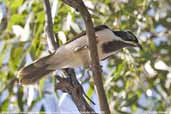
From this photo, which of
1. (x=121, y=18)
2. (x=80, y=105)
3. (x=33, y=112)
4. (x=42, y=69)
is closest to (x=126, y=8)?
(x=121, y=18)

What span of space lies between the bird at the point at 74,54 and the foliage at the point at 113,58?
0.84 feet

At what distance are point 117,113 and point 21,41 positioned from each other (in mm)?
451

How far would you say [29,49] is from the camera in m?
1.71

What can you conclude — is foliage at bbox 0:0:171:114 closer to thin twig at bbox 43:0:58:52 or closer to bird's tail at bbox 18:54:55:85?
bird's tail at bbox 18:54:55:85

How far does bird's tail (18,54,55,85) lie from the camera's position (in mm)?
1254

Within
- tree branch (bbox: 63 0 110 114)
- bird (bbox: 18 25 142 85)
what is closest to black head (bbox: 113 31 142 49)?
bird (bbox: 18 25 142 85)

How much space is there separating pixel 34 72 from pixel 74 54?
0.11m

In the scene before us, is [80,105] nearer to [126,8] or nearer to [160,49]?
[126,8]

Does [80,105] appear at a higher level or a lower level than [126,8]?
lower

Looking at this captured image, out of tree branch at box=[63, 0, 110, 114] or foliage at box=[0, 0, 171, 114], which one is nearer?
tree branch at box=[63, 0, 110, 114]

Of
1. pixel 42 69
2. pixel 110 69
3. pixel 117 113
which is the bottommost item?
pixel 117 113

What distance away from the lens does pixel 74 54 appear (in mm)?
1312

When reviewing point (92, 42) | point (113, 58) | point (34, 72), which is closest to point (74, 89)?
point (92, 42)

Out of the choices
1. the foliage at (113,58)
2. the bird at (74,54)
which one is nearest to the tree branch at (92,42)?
the bird at (74,54)
